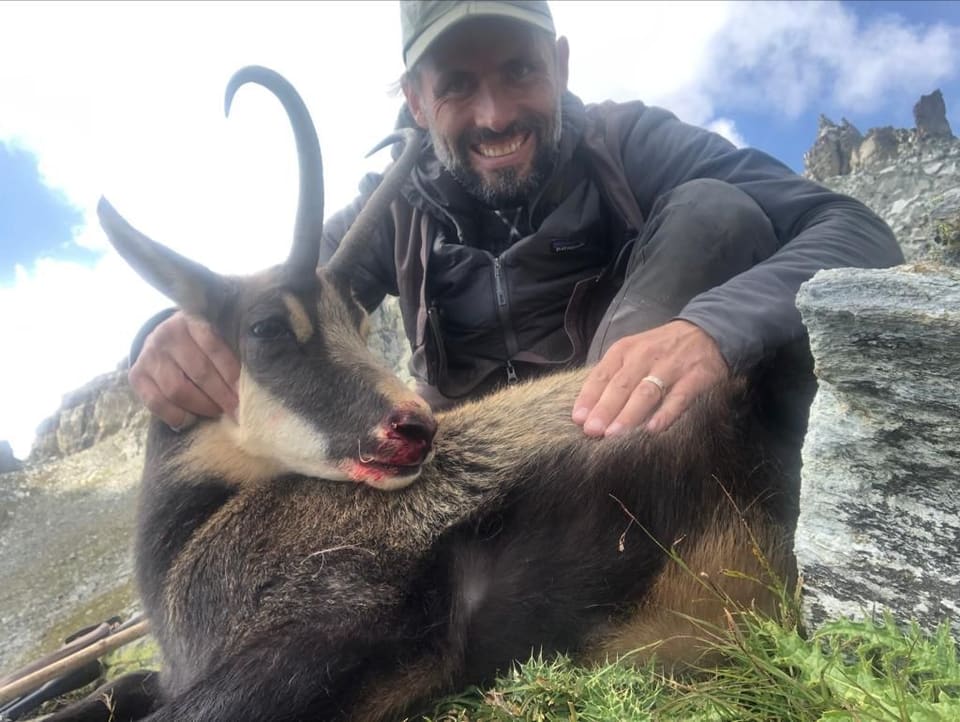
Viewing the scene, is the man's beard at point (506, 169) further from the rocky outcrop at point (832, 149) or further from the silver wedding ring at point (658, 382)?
the rocky outcrop at point (832, 149)

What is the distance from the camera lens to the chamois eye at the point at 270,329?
3623 mm

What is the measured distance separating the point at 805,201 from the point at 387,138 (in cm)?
279

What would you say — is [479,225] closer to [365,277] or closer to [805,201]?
[365,277]

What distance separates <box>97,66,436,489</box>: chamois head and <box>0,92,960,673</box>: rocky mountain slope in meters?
3.23

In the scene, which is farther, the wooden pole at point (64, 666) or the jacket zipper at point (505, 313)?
the wooden pole at point (64, 666)

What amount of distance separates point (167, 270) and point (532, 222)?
263cm

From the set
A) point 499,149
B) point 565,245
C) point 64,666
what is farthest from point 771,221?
point 64,666

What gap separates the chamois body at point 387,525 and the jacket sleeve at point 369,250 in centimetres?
200

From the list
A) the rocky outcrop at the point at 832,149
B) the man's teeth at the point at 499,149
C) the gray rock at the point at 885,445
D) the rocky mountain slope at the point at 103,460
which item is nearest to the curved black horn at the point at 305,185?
the man's teeth at the point at 499,149

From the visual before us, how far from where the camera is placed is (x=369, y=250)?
579 cm

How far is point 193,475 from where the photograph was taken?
3.56 metres

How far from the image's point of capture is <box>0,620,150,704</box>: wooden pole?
5.23m

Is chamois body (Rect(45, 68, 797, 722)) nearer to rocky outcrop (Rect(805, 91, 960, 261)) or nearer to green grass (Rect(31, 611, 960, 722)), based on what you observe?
green grass (Rect(31, 611, 960, 722))

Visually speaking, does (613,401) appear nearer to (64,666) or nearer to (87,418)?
(64,666)
